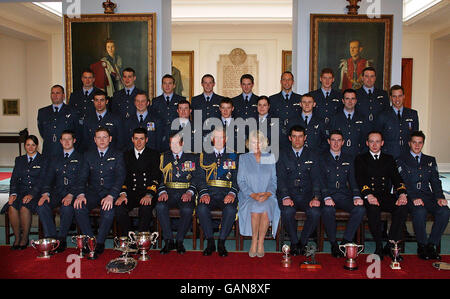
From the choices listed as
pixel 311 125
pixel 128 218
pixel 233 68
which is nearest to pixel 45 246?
pixel 128 218

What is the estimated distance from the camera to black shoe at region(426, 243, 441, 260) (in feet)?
13.3

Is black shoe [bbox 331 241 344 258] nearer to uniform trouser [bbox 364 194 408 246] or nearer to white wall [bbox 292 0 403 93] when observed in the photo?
uniform trouser [bbox 364 194 408 246]

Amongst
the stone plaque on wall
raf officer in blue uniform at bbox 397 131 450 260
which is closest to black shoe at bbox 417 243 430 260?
raf officer in blue uniform at bbox 397 131 450 260

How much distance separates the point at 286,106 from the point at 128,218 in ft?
8.07

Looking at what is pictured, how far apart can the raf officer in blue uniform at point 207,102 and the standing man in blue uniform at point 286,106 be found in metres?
0.73

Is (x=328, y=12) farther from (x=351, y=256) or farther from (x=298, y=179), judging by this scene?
(x=351, y=256)

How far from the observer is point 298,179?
4621 millimetres

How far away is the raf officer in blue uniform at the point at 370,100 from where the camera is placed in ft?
17.5

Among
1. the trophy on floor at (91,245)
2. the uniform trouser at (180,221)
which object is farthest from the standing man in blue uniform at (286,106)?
the trophy on floor at (91,245)

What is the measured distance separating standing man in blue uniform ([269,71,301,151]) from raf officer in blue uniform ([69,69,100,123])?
2.48 m

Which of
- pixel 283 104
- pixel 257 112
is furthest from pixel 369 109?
pixel 257 112

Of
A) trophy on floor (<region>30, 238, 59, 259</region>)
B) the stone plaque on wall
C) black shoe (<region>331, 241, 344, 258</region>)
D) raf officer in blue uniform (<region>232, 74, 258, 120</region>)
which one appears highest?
the stone plaque on wall

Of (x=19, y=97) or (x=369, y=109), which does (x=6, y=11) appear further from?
(x=369, y=109)

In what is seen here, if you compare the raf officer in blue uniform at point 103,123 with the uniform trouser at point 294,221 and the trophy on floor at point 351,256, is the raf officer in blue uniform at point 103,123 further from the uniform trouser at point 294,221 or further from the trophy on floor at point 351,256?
the trophy on floor at point 351,256
